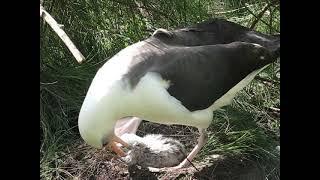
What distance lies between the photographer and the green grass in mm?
2838

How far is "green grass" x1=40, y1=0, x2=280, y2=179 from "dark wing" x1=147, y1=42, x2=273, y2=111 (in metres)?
0.39

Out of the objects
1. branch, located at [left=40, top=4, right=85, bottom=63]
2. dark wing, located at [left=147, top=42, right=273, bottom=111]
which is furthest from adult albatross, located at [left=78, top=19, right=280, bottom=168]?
branch, located at [left=40, top=4, right=85, bottom=63]

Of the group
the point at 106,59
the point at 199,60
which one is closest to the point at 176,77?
the point at 199,60

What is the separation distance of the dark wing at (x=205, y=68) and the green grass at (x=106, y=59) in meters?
0.39

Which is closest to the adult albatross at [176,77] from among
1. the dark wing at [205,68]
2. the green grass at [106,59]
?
the dark wing at [205,68]

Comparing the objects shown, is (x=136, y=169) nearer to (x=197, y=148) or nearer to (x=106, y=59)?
(x=197, y=148)

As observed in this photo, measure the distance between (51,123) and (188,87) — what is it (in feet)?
2.72

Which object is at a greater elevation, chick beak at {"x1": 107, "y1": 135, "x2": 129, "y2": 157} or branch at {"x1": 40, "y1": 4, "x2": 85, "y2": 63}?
branch at {"x1": 40, "y1": 4, "x2": 85, "y2": 63}

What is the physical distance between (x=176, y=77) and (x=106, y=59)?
2.80 ft

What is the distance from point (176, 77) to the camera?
233 cm

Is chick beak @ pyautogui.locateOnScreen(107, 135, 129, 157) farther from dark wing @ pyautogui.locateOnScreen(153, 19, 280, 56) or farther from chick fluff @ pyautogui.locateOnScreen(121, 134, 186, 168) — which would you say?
dark wing @ pyautogui.locateOnScreen(153, 19, 280, 56)

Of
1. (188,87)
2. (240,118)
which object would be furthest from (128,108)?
(240,118)
